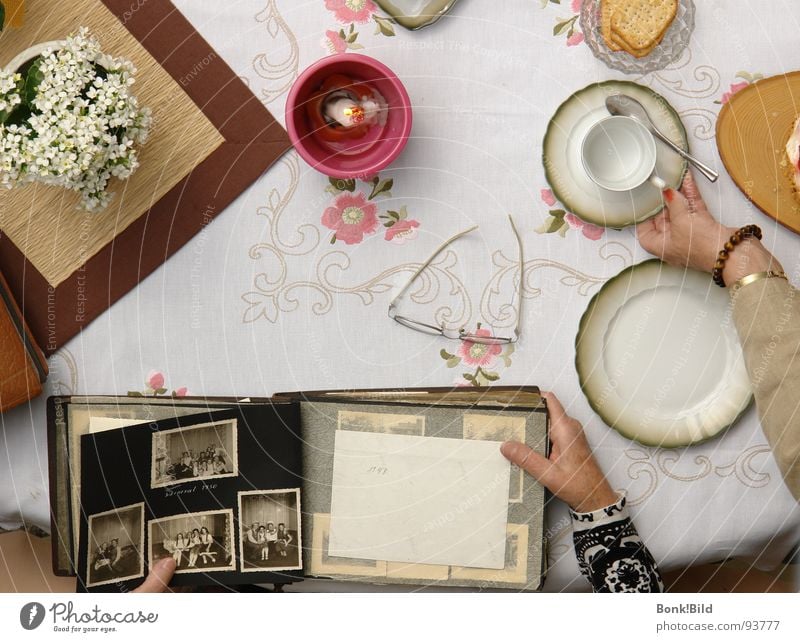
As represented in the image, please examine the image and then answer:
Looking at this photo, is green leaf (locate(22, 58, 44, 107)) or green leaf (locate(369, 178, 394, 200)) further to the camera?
green leaf (locate(369, 178, 394, 200))

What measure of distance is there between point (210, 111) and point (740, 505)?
Result: 67 cm

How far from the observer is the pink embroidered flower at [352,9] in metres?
0.69

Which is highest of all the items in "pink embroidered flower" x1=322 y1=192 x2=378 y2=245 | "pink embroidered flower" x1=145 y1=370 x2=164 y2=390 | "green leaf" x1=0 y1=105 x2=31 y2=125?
"green leaf" x1=0 y1=105 x2=31 y2=125

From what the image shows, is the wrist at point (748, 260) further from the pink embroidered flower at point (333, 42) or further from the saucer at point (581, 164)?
the pink embroidered flower at point (333, 42)

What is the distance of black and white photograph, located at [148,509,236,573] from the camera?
2.19 ft

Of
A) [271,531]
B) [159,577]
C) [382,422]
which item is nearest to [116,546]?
[159,577]

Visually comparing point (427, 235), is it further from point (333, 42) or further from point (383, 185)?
point (333, 42)

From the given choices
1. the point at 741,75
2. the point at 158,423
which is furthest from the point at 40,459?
the point at 741,75

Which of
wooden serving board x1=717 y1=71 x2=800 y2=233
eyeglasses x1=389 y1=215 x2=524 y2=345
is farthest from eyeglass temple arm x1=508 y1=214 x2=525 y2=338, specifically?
wooden serving board x1=717 y1=71 x2=800 y2=233

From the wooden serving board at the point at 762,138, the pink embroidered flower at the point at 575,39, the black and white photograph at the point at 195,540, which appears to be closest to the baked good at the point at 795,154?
the wooden serving board at the point at 762,138

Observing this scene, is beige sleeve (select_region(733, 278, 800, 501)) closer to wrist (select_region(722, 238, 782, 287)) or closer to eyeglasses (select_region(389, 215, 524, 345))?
wrist (select_region(722, 238, 782, 287))

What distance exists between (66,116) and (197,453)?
1.09 feet

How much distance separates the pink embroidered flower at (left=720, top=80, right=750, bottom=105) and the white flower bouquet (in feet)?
1.91
